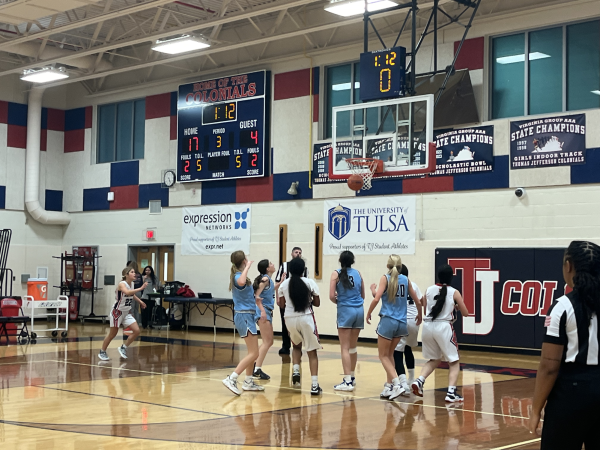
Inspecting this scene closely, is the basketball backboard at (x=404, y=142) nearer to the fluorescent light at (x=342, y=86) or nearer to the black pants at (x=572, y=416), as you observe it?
the fluorescent light at (x=342, y=86)

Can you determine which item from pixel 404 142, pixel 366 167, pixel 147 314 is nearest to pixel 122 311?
pixel 366 167

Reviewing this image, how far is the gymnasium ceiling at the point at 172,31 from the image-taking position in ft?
50.6

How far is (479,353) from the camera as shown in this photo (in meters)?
15.4

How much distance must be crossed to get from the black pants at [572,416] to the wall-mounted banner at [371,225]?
511 inches

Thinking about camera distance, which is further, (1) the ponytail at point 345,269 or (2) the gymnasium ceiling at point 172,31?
(2) the gymnasium ceiling at point 172,31

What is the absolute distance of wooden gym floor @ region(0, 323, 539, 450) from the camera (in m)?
6.99

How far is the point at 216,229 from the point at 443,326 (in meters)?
11.8

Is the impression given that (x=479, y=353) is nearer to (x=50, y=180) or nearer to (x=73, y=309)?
(x=73, y=309)

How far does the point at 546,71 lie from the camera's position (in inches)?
598

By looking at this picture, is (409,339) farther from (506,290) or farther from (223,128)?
(223,128)

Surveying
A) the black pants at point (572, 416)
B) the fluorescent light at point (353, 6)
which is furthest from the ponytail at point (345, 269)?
the fluorescent light at point (353, 6)

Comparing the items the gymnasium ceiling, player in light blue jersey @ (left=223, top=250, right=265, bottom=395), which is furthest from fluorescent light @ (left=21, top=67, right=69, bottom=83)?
player in light blue jersey @ (left=223, top=250, right=265, bottom=395)

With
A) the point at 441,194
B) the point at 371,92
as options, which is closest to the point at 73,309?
the point at 441,194

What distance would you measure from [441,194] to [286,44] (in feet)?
19.3
